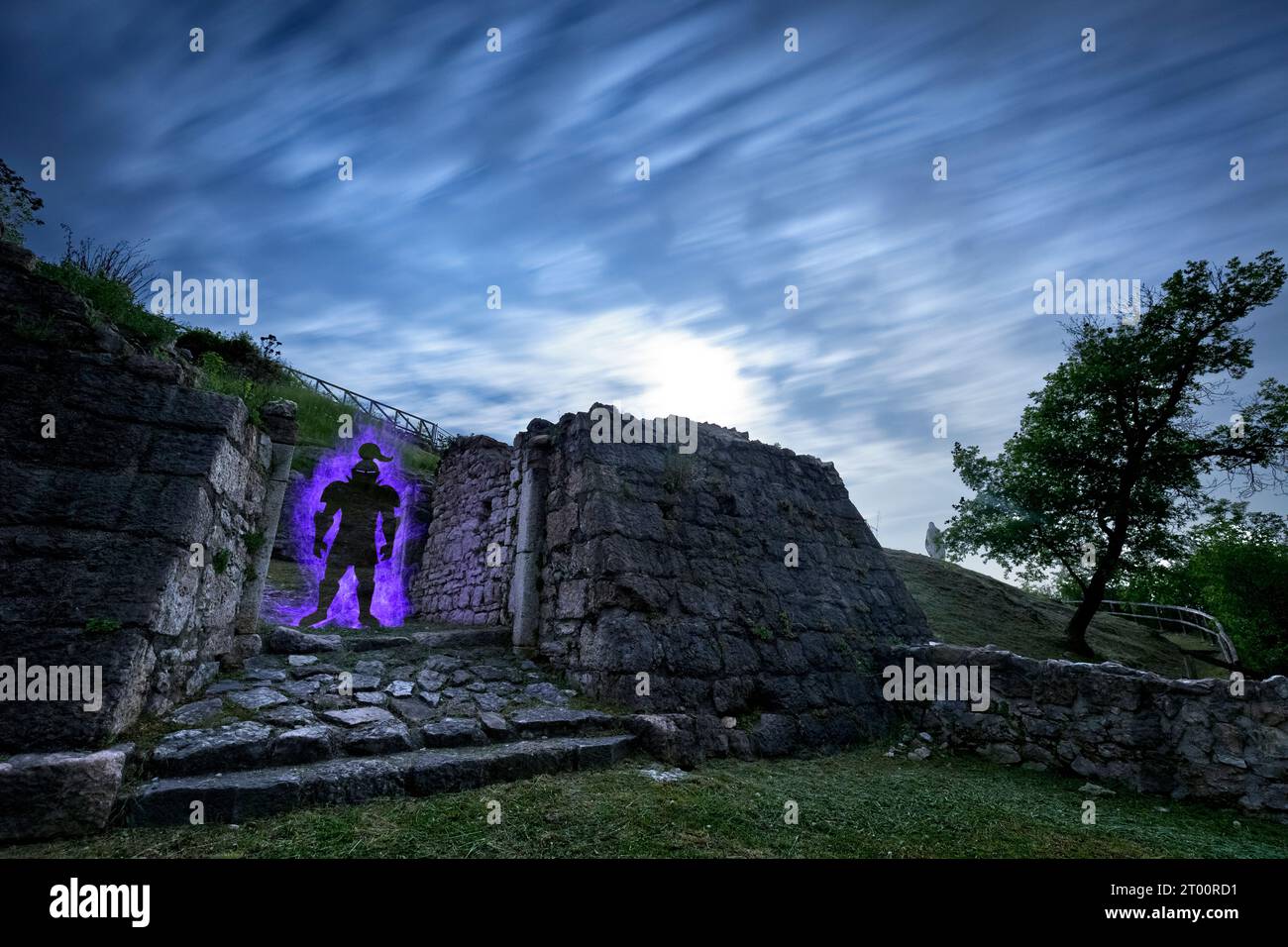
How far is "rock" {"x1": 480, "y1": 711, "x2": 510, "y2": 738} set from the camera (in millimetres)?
4902

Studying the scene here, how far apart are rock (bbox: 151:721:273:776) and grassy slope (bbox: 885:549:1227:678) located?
408 inches

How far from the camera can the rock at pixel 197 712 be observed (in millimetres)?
3971

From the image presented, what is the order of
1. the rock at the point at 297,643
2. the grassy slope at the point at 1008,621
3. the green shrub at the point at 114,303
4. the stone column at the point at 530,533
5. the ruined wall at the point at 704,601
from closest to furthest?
the green shrub at the point at 114,303, the rock at the point at 297,643, the ruined wall at the point at 704,601, the stone column at the point at 530,533, the grassy slope at the point at 1008,621

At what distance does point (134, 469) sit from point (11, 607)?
3.66ft

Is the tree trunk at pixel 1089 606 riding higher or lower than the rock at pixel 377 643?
lower

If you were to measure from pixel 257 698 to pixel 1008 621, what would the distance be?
1440cm

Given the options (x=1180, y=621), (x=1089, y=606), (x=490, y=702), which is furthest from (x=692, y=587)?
(x=1180, y=621)

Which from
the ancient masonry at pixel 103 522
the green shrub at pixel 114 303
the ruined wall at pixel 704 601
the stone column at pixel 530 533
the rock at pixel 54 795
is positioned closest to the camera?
the rock at pixel 54 795

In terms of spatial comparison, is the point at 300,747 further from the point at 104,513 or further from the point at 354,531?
the point at 354,531

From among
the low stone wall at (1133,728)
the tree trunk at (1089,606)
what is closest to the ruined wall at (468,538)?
the low stone wall at (1133,728)

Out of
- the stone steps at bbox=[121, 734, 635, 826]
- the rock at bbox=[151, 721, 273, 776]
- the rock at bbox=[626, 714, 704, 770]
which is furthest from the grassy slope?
the rock at bbox=[151, 721, 273, 776]

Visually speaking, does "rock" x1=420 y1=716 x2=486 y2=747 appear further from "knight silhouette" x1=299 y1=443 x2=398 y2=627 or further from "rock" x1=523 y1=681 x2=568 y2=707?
"knight silhouette" x1=299 y1=443 x2=398 y2=627

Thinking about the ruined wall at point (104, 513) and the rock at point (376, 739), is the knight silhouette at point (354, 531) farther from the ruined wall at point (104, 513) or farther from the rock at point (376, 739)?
the rock at point (376, 739)
